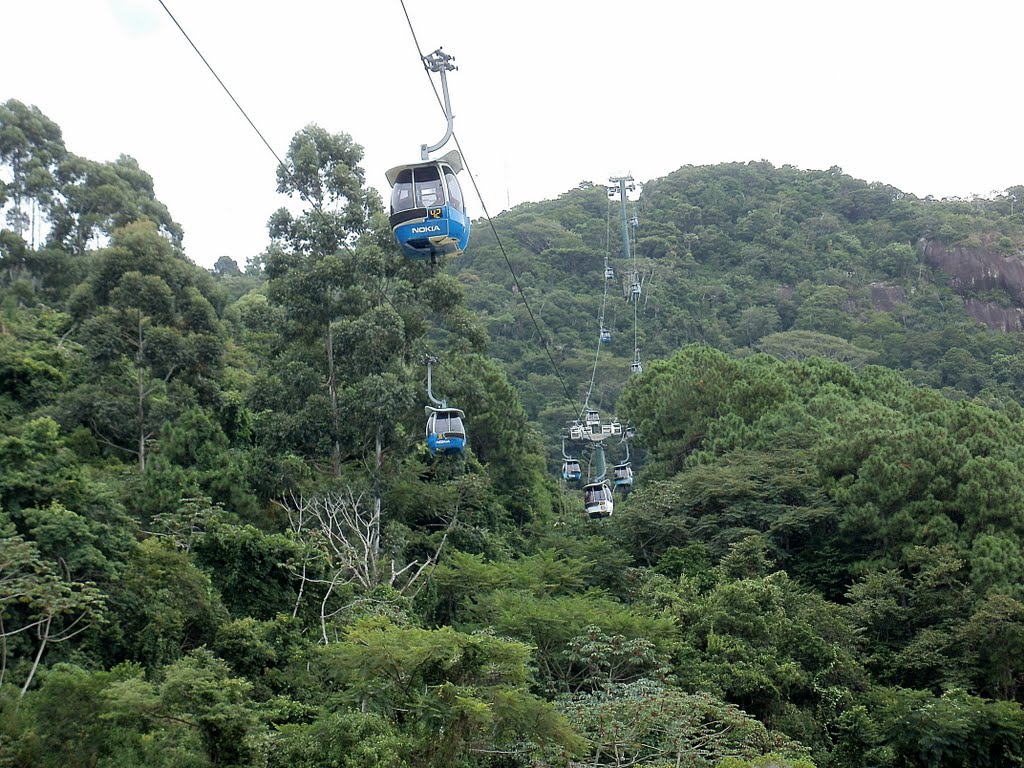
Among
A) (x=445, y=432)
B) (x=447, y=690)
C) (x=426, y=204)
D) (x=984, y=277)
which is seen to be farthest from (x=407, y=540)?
(x=984, y=277)

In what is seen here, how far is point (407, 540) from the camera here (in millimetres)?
20797

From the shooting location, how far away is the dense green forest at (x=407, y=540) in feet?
37.9

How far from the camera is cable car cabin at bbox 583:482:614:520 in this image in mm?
21938

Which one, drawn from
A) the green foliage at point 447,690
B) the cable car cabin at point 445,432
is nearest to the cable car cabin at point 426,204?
the green foliage at point 447,690

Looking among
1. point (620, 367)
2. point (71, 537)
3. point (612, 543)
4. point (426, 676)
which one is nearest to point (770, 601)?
point (612, 543)

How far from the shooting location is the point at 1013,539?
19.5 metres

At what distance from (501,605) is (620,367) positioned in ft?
102

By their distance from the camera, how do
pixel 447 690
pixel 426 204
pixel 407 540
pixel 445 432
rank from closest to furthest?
pixel 447 690
pixel 426 204
pixel 445 432
pixel 407 540

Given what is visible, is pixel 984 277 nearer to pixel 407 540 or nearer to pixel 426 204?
pixel 407 540

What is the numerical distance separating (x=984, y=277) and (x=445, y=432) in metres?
45.7

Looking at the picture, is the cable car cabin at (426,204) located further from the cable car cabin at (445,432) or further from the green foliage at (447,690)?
the cable car cabin at (445,432)

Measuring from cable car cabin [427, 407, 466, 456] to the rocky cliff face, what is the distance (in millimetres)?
42208

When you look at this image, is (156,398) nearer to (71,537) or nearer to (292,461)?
(292,461)

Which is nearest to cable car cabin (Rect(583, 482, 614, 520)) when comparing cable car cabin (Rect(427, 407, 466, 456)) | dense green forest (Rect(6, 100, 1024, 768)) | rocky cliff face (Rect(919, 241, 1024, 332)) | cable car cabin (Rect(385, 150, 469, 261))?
dense green forest (Rect(6, 100, 1024, 768))
